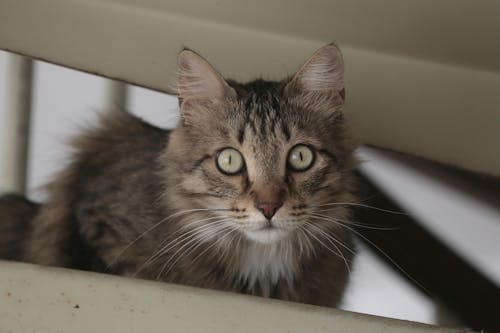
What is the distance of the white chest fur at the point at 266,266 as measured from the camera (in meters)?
1.50

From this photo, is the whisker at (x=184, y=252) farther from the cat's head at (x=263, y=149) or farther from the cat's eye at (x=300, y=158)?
the cat's eye at (x=300, y=158)

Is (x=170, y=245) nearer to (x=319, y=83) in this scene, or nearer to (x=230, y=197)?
(x=230, y=197)

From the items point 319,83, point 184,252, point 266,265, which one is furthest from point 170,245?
point 319,83

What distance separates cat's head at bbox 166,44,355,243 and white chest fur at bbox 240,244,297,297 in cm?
8

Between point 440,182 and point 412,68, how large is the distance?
60 cm

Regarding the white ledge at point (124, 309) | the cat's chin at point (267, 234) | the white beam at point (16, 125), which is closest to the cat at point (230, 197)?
the cat's chin at point (267, 234)

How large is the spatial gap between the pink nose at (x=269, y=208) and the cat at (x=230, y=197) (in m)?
0.04

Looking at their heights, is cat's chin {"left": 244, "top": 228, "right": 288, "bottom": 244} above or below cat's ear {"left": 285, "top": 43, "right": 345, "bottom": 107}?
below

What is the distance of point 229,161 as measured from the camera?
1.42 m

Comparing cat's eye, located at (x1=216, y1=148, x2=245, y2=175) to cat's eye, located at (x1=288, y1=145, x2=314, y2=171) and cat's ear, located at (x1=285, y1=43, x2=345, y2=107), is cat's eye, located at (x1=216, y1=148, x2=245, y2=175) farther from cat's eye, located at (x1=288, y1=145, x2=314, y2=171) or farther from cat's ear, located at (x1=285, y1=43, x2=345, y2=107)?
cat's ear, located at (x1=285, y1=43, x2=345, y2=107)

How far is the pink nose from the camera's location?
1.29m

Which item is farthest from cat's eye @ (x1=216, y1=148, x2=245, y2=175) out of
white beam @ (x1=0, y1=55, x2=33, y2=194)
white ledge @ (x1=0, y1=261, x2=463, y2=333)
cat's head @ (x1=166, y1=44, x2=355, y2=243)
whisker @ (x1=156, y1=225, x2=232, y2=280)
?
white beam @ (x1=0, y1=55, x2=33, y2=194)

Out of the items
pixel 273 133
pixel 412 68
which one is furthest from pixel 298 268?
pixel 412 68

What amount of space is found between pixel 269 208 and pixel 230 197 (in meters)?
0.11
